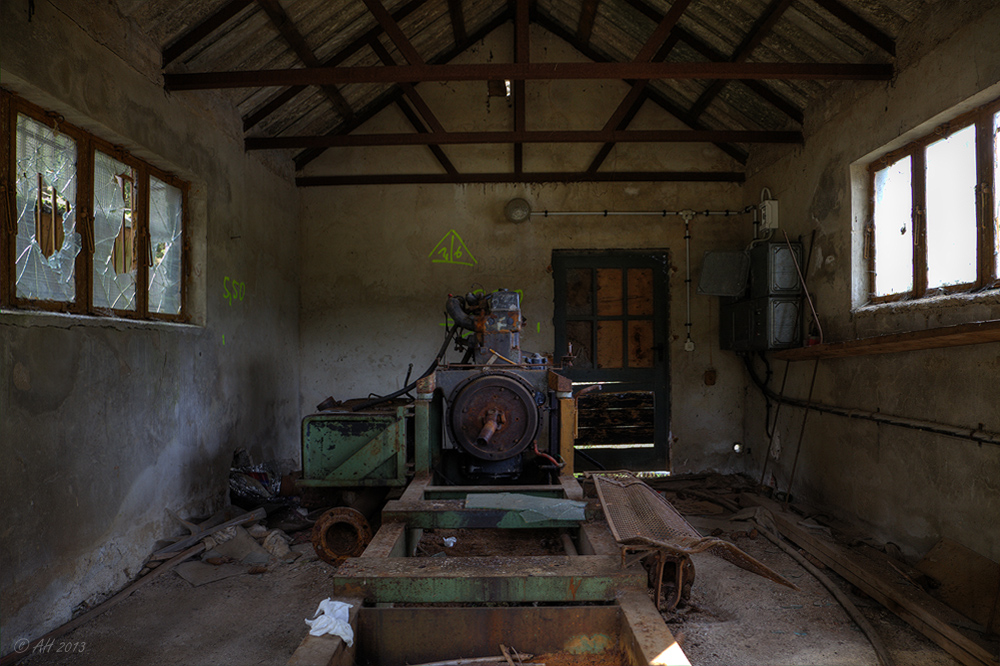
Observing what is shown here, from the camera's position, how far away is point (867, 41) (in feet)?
14.8

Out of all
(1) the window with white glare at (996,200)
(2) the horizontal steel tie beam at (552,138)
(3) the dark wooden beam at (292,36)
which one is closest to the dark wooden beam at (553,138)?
(2) the horizontal steel tie beam at (552,138)

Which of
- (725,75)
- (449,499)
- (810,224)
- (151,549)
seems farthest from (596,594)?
(810,224)

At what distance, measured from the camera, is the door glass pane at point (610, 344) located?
7148mm

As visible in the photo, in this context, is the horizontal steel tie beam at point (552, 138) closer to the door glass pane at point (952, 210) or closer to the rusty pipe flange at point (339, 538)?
the door glass pane at point (952, 210)

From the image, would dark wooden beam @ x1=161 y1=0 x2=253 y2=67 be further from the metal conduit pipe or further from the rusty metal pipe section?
the metal conduit pipe

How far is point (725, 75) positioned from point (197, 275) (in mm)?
4490

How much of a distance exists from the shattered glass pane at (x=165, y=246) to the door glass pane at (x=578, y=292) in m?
4.21

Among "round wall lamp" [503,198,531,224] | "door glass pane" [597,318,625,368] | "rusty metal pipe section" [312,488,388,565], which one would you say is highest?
"round wall lamp" [503,198,531,224]

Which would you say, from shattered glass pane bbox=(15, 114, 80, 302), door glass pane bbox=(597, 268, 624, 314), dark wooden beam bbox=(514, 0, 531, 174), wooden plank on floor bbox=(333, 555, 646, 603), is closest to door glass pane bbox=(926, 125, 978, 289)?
dark wooden beam bbox=(514, 0, 531, 174)

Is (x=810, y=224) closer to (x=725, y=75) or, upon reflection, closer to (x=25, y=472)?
(x=725, y=75)

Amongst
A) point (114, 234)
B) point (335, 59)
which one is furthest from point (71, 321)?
point (335, 59)

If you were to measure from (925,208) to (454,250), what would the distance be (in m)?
4.71

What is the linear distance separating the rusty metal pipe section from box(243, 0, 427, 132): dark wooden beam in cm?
395

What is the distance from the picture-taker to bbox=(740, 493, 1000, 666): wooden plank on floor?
9.47 ft
